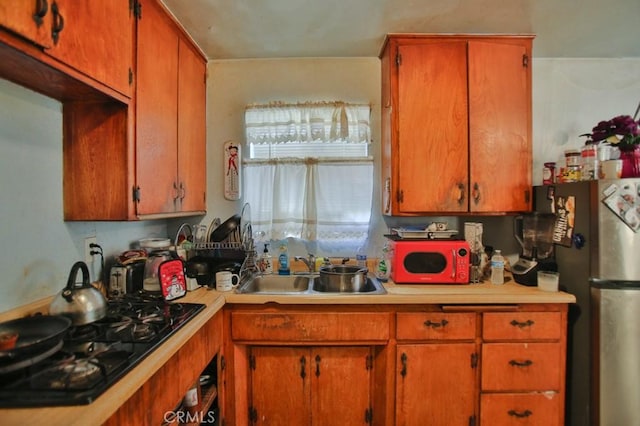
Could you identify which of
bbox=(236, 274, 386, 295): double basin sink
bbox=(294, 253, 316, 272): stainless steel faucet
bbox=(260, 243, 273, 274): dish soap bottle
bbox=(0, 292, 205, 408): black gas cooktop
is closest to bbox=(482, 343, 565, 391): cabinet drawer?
bbox=(236, 274, 386, 295): double basin sink

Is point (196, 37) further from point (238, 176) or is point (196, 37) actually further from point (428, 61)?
point (428, 61)

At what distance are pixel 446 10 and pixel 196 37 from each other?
148cm

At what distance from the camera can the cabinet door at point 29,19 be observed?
769 millimetres

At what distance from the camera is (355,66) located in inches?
86.4

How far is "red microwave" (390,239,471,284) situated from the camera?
5.97 feet

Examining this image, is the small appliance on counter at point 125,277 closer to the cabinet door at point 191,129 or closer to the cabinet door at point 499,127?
the cabinet door at point 191,129

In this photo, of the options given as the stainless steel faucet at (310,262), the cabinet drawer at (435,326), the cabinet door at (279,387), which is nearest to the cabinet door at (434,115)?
the cabinet drawer at (435,326)

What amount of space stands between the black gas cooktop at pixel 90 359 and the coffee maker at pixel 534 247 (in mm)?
1828

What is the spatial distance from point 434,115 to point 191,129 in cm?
153

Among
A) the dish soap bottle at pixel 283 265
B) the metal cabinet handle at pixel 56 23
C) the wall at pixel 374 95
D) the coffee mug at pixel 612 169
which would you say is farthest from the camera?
the wall at pixel 374 95

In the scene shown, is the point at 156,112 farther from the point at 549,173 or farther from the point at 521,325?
the point at 549,173

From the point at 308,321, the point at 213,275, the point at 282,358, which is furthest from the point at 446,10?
the point at 282,358

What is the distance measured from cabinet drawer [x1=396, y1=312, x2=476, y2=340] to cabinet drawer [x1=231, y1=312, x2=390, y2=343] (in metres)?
0.09

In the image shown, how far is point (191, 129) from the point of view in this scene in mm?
1975
